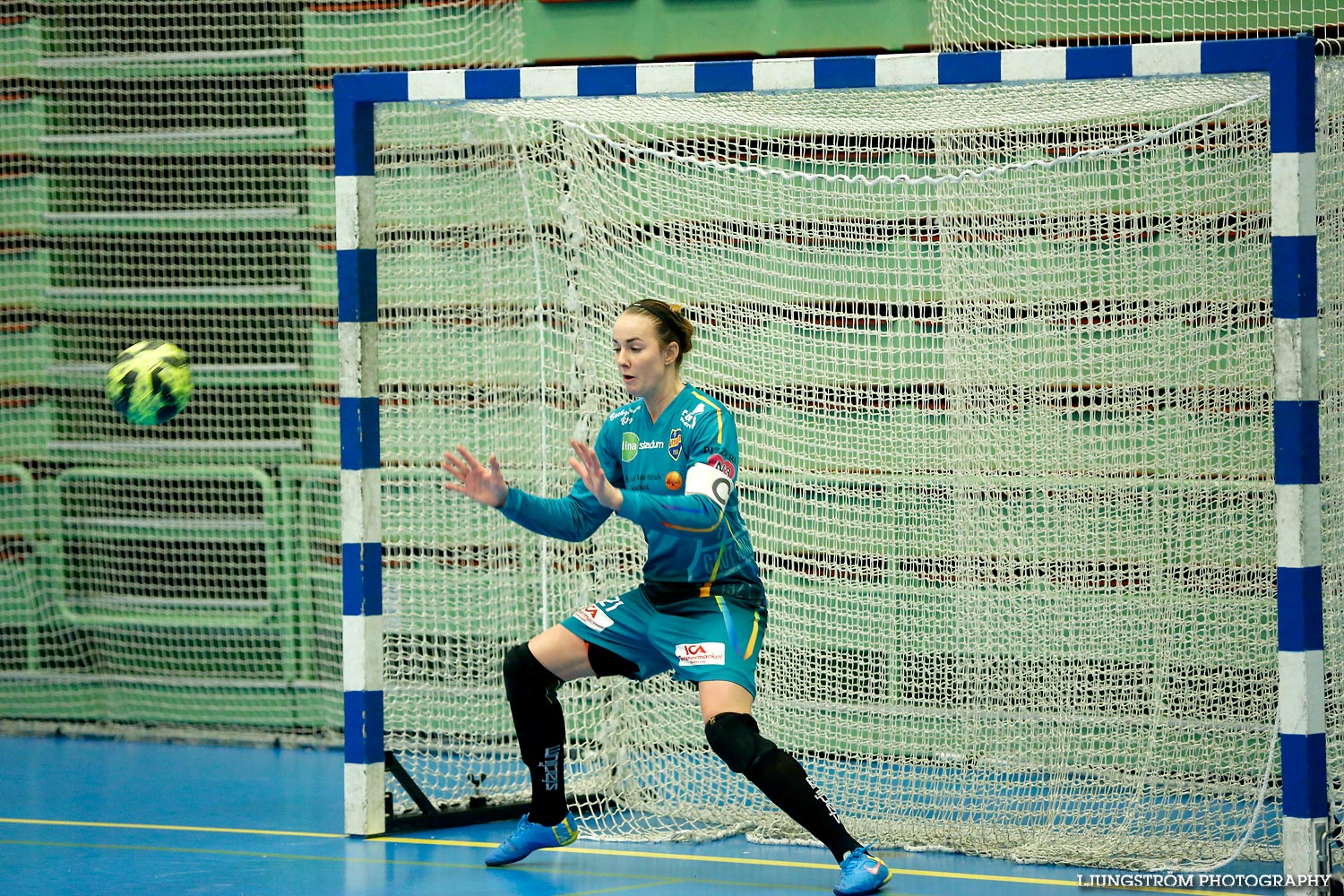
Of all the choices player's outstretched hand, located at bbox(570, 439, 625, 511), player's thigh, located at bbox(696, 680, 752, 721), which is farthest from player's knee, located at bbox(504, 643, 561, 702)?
player's outstretched hand, located at bbox(570, 439, 625, 511)

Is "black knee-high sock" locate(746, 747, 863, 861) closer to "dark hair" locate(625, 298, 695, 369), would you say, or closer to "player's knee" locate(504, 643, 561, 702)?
"player's knee" locate(504, 643, 561, 702)

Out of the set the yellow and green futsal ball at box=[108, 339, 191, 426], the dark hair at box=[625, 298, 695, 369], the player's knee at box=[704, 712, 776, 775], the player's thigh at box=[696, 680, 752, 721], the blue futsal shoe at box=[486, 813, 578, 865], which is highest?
the dark hair at box=[625, 298, 695, 369]

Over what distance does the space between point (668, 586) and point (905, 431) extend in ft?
5.92

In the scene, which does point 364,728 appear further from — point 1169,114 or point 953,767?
point 1169,114

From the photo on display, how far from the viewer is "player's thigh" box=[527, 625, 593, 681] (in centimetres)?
602

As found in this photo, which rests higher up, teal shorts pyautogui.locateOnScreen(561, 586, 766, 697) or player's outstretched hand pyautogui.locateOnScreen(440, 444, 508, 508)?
player's outstretched hand pyautogui.locateOnScreen(440, 444, 508, 508)

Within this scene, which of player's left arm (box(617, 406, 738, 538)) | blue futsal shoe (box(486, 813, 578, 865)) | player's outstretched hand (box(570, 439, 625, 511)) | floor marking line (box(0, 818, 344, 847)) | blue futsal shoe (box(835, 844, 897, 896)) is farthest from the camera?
floor marking line (box(0, 818, 344, 847))

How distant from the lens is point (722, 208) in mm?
7504

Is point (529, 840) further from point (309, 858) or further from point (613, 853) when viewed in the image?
point (309, 858)

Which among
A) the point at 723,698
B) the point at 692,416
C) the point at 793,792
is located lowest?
the point at 793,792

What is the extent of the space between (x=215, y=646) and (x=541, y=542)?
2.43m

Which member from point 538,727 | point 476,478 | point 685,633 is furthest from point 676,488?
point 538,727

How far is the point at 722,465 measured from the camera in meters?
5.62

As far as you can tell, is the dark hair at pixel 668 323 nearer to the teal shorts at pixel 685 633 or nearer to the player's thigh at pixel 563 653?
the teal shorts at pixel 685 633
